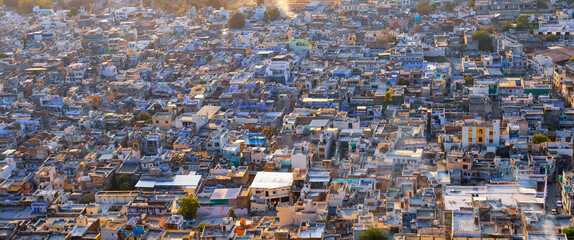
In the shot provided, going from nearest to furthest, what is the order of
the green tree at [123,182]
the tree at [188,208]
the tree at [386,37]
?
the tree at [188,208] → the green tree at [123,182] → the tree at [386,37]

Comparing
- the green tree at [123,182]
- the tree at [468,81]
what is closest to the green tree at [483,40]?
the tree at [468,81]

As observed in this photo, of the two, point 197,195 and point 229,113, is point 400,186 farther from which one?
point 229,113

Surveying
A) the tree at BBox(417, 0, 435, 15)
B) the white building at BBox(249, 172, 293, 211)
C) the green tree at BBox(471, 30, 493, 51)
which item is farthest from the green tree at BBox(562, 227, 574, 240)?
the tree at BBox(417, 0, 435, 15)

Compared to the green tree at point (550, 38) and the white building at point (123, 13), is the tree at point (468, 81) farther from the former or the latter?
the white building at point (123, 13)

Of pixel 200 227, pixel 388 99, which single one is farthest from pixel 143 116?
pixel 200 227

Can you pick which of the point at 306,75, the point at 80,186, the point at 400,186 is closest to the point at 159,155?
the point at 80,186

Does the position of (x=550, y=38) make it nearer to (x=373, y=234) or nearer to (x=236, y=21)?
(x=236, y=21)

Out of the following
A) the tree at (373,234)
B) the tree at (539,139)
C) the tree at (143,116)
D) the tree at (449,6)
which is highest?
the tree at (373,234)
